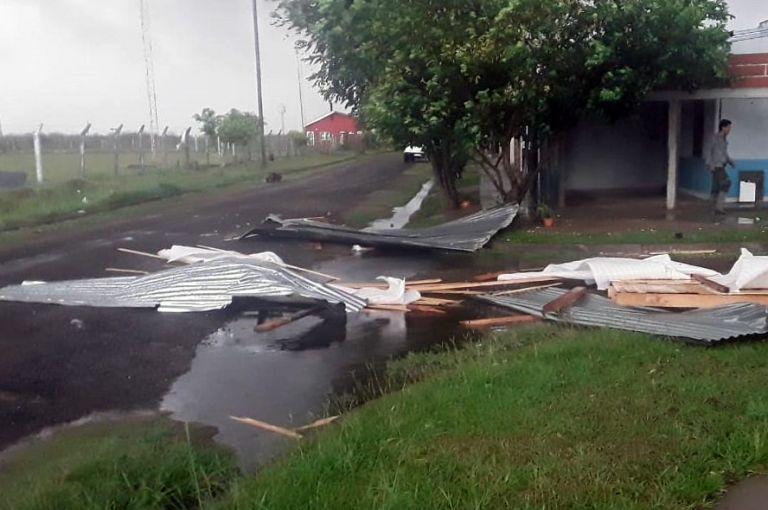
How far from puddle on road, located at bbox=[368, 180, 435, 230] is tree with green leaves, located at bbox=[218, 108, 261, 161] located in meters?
14.8

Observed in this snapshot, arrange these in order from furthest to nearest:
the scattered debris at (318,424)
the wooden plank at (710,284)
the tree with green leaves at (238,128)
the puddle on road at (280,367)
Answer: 1. the tree with green leaves at (238,128)
2. the wooden plank at (710,284)
3. the puddle on road at (280,367)
4. the scattered debris at (318,424)

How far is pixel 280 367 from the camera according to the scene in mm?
7812

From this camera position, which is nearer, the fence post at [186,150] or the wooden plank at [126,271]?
the wooden plank at [126,271]

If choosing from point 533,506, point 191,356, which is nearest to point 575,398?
point 533,506

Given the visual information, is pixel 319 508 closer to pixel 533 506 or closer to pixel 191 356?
pixel 533 506

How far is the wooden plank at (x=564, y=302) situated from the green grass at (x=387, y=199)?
987cm

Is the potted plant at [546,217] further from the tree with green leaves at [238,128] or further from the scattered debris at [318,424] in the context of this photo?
the tree with green leaves at [238,128]

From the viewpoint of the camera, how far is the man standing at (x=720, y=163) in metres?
15.4

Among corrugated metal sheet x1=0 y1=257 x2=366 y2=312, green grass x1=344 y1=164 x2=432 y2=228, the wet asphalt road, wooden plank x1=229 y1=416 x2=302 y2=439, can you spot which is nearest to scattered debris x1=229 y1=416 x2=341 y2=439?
wooden plank x1=229 y1=416 x2=302 y2=439

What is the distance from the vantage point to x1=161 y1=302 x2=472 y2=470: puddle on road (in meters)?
6.41

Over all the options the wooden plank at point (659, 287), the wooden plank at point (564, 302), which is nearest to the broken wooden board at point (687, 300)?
the wooden plank at point (659, 287)

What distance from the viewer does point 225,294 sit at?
1010 centimetres

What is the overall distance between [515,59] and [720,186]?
186 inches

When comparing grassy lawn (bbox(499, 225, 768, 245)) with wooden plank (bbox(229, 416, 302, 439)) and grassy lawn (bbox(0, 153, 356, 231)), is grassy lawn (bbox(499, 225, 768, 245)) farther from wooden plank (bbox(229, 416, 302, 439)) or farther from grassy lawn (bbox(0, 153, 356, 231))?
grassy lawn (bbox(0, 153, 356, 231))
